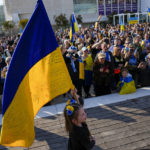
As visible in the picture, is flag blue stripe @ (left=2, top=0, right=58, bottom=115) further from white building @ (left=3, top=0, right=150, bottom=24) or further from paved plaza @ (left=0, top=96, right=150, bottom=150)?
white building @ (left=3, top=0, right=150, bottom=24)

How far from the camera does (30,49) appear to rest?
8.41 ft

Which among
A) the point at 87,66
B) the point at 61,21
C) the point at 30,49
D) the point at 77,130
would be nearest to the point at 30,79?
the point at 30,49

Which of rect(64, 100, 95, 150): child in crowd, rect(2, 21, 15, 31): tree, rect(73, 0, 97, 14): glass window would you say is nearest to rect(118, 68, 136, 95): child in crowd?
Result: rect(64, 100, 95, 150): child in crowd

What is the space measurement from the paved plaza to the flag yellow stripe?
2.89ft

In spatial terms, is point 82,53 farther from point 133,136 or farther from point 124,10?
point 124,10

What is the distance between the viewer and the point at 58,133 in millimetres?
3516

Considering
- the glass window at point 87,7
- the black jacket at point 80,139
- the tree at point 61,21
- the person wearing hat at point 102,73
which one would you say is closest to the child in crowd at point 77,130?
the black jacket at point 80,139

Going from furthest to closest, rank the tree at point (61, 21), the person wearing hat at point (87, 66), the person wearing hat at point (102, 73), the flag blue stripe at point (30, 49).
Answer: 1. the tree at point (61, 21)
2. the person wearing hat at point (87, 66)
3. the person wearing hat at point (102, 73)
4. the flag blue stripe at point (30, 49)

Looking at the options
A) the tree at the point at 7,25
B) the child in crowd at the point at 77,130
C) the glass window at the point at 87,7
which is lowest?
the child in crowd at the point at 77,130

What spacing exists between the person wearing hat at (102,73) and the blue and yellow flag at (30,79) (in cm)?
247

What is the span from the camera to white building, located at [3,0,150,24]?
52.6m

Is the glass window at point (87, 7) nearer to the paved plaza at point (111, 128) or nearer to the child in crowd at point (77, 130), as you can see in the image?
the paved plaza at point (111, 128)

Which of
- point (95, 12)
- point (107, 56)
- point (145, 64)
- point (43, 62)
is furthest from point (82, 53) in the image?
point (95, 12)

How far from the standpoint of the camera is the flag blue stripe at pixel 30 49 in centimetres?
237
